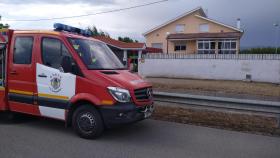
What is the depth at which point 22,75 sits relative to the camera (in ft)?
22.4

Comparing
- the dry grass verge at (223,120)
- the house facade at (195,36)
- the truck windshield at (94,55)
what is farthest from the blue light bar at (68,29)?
the house facade at (195,36)

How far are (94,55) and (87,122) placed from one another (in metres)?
1.48

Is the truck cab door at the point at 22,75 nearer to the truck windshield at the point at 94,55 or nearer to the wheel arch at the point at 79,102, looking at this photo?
the wheel arch at the point at 79,102

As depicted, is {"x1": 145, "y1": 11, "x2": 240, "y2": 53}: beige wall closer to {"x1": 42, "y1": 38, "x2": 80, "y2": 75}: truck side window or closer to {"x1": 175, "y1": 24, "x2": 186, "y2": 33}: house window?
{"x1": 175, "y1": 24, "x2": 186, "y2": 33}: house window

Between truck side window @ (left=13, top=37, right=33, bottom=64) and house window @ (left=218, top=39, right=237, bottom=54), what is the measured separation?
3596 centimetres

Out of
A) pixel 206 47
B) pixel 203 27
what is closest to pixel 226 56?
pixel 206 47

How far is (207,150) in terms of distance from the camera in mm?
5551

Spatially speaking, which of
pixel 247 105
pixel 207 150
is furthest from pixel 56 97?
pixel 247 105

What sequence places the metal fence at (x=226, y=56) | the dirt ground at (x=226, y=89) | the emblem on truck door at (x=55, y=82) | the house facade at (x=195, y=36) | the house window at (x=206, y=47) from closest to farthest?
1. the emblem on truck door at (x=55, y=82)
2. the dirt ground at (x=226, y=89)
3. the metal fence at (x=226, y=56)
4. the house facade at (x=195, y=36)
5. the house window at (x=206, y=47)

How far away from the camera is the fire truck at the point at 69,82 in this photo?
5.88m

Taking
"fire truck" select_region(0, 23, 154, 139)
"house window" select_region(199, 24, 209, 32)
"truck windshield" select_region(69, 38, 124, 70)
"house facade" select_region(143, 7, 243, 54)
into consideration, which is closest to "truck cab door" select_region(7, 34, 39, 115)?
"fire truck" select_region(0, 23, 154, 139)

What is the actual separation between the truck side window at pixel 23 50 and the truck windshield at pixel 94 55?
3.52 feet

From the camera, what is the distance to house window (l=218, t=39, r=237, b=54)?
39.9m

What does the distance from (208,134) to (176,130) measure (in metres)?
0.72
